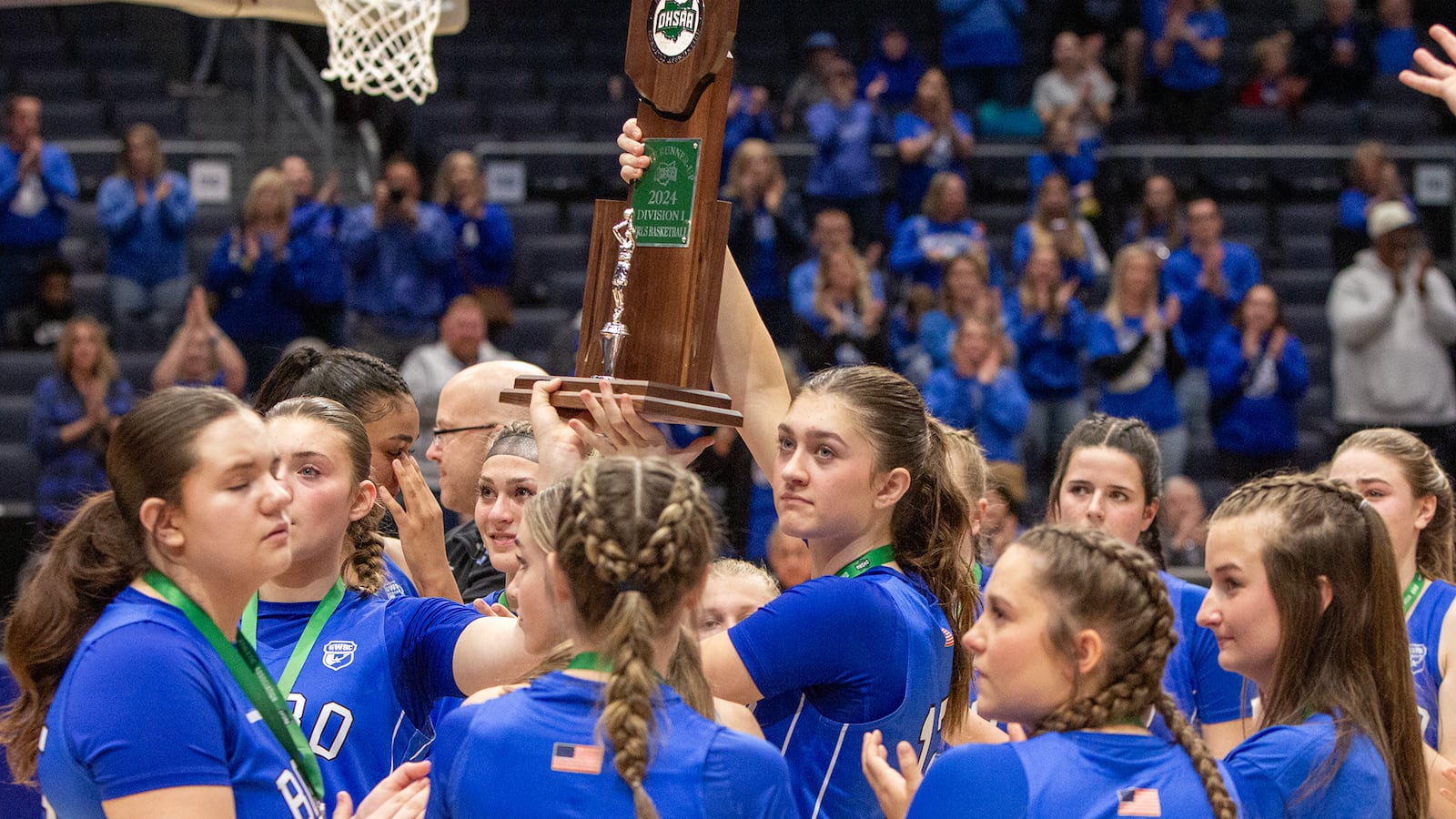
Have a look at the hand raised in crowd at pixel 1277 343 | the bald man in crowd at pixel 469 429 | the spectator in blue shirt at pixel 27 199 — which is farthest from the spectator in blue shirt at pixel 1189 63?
the bald man in crowd at pixel 469 429

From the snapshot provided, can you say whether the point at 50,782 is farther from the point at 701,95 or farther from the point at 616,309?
the point at 701,95

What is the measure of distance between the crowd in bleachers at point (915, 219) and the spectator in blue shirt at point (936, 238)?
0.07 feet

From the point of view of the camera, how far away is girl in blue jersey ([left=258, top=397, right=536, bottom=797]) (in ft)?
9.09

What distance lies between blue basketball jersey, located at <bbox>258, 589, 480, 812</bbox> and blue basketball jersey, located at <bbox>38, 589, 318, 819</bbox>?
0.49m

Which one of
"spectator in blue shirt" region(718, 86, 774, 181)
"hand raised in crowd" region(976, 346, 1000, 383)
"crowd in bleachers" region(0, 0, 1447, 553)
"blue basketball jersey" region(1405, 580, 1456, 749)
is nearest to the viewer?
"blue basketball jersey" region(1405, 580, 1456, 749)

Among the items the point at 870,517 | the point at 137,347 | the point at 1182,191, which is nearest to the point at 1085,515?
the point at 870,517

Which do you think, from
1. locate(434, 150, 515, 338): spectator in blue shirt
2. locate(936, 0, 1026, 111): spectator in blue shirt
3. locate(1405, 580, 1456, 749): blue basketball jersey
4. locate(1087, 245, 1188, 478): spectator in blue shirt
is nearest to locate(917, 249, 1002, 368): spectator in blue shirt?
locate(1087, 245, 1188, 478): spectator in blue shirt

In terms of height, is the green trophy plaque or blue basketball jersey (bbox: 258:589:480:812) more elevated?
the green trophy plaque

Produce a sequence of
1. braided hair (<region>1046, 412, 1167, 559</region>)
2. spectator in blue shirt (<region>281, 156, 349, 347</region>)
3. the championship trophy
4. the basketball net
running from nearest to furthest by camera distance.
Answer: the championship trophy
braided hair (<region>1046, 412, 1167, 559</region>)
the basketball net
spectator in blue shirt (<region>281, 156, 349, 347</region>)

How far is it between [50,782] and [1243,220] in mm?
10379

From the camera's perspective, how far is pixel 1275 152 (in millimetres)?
11367

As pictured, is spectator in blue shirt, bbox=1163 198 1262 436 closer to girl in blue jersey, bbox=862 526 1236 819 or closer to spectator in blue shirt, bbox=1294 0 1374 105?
spectator in blue shirt, bbox=1294 0 1374 105

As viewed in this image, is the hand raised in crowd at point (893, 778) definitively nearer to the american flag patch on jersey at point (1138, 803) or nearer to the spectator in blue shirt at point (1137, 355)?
the american flag patch on jersey at point (1138, 803)

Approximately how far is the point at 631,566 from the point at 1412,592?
87.5 inches
